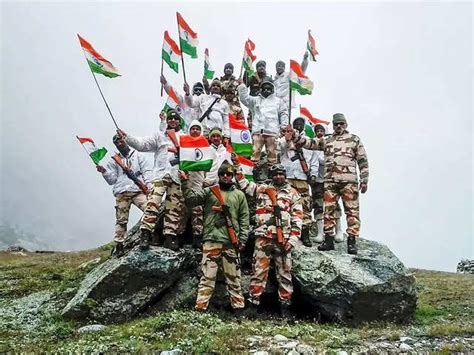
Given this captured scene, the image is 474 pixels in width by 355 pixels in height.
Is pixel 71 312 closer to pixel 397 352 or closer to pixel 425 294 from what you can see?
pixel 397 352

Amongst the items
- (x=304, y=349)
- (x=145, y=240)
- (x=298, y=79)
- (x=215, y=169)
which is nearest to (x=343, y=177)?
(x=215, y=169)

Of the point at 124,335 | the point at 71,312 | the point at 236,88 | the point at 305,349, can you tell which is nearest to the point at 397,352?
the point at 305,349

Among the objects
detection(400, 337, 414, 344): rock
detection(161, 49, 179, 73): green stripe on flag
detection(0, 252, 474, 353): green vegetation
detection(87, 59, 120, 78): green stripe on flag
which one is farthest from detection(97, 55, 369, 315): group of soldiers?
detection(400, 337, 414, 344): rock

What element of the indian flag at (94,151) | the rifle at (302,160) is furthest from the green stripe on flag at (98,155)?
the rifle at (302,160)

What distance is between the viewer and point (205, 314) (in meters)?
10.0

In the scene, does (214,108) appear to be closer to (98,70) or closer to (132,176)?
(132,176)

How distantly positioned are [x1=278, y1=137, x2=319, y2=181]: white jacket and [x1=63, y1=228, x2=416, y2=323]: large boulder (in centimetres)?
323

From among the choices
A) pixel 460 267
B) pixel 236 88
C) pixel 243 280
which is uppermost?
pixel 236 88

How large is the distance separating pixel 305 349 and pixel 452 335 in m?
3.95

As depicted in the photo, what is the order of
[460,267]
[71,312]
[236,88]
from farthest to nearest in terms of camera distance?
1. [460,267]
2. [236,88]
3. [71,312]

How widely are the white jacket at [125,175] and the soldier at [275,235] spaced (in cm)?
391

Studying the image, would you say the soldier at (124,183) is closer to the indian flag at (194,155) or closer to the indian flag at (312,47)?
the indian flag at (194,155)

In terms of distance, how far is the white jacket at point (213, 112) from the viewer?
607 inches

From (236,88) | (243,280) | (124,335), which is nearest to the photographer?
(124,335)
